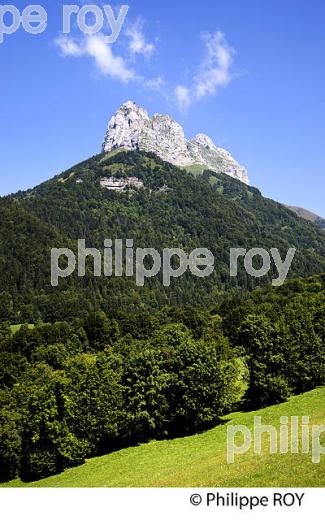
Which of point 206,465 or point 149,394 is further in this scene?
point 149,394

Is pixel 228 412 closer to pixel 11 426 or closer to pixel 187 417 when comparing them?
pixel 187 417

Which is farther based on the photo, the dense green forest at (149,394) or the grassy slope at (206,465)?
the dense green forest at (149,394)

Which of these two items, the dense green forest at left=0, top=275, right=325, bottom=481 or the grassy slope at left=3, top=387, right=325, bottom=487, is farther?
the dense green forest at left=0, top=275, right=325, bottom=481

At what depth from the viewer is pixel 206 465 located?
119 feet

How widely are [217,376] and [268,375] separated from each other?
682 cm

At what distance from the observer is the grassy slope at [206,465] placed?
2695 centimetres

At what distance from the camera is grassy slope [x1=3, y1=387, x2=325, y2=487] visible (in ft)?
88.4

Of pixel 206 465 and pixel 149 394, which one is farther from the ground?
pixel 149 394

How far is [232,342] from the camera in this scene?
10094 cm
